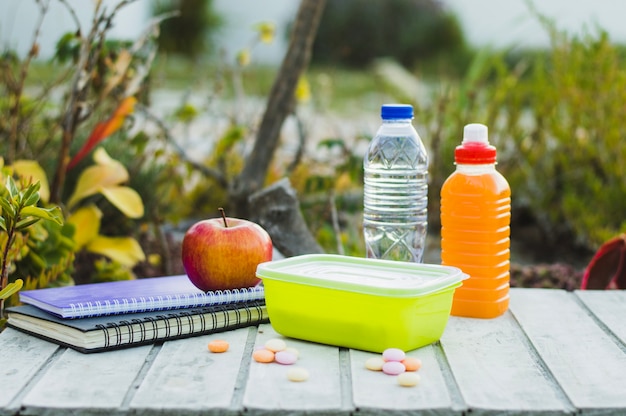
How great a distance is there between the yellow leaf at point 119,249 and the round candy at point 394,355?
1.47m

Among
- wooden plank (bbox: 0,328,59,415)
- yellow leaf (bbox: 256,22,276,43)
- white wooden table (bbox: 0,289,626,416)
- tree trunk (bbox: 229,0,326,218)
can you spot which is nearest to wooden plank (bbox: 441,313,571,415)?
white wooden table (bbox: 0,289,626,416)

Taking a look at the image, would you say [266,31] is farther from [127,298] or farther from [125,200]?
[127,298]

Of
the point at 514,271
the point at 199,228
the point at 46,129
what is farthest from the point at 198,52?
the point at 199,228

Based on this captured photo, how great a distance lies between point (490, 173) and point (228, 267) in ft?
1.96

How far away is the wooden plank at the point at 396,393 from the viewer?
136 centimetres

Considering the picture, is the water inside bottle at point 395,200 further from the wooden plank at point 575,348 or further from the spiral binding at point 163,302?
the spiral binding at point 163,302

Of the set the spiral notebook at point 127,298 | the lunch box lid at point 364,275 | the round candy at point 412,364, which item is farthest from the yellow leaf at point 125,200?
the round candy at point 412,364

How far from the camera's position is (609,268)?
2.46 m

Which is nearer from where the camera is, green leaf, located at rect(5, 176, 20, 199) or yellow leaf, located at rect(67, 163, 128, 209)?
green leaf, located at rect(5, 176, 20, 199)

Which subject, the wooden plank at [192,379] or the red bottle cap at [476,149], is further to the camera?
the red bottle cap at [476,149]

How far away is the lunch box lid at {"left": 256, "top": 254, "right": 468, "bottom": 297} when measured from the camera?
5.21ft

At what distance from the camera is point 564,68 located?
4.05 m

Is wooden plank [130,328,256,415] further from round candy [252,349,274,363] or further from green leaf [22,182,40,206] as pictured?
green leaf [22,182,40,206]

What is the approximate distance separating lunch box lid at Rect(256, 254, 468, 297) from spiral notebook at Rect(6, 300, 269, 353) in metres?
0.14
